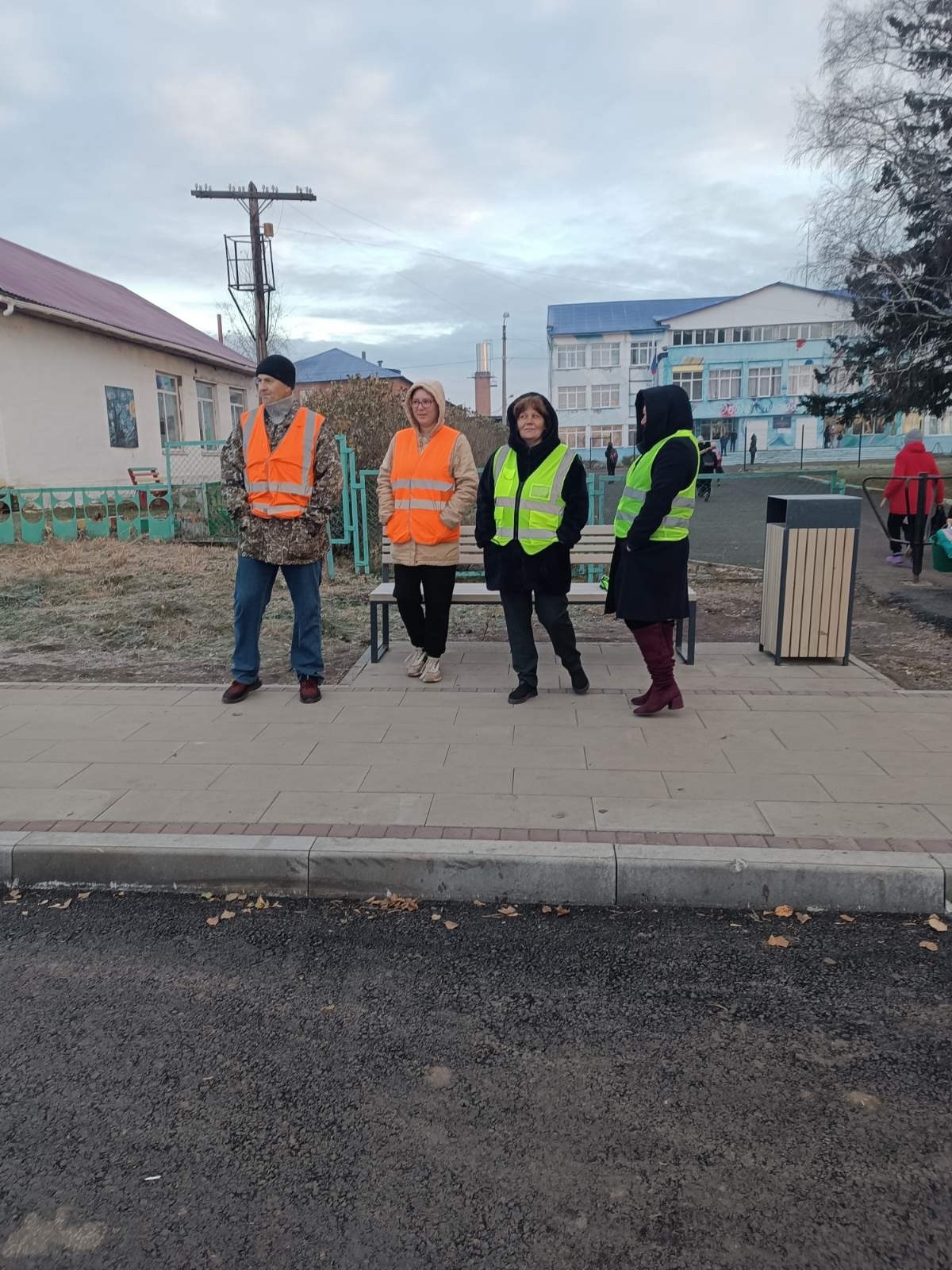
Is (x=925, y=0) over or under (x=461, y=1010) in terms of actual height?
over

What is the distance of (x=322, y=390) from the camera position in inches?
496

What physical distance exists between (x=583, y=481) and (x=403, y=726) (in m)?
1.75

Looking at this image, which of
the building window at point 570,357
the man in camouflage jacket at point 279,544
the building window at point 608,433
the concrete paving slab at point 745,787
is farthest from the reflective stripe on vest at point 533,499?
the building window at point 570,357

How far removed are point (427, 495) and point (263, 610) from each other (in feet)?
4.08

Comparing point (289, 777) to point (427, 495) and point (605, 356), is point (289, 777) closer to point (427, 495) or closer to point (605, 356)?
point (427, 495)

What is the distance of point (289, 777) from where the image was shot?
446cm

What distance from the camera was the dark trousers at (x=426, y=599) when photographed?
5926 millimetres

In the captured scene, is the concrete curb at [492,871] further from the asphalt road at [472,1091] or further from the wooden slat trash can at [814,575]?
the wooden slat trash can at [814,575]

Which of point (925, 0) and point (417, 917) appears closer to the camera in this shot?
point (417, 917)

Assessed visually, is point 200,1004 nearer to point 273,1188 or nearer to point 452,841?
point 273,1188

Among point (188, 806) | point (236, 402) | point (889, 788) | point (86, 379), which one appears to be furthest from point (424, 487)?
point (236, 402)

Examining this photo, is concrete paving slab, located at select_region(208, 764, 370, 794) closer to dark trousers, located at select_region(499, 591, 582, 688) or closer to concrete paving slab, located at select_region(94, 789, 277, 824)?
concrete paving slab, located at select_region(94, 789, 277, 824)

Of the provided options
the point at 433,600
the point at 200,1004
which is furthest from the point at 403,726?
the point at 200,1004

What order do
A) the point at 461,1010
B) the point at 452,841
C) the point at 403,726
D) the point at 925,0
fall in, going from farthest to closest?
1. the point at 925,0
2. the point at 403,726
3. the point at 452,841
4. the point at 461,1010
